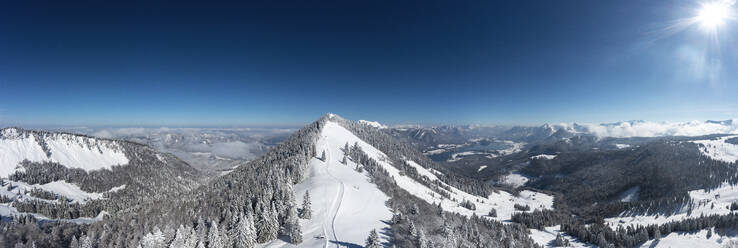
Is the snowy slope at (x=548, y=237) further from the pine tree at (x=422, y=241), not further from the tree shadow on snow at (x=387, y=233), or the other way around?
the pine tree at (x=422, y=241)

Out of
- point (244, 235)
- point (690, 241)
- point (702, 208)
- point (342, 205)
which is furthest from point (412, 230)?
point (702, 208)

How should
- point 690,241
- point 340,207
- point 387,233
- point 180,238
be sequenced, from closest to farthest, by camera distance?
point 180,238, point 387,233, point 340,207, point 690,241

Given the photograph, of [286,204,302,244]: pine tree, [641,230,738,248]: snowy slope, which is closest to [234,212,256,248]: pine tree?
[286,204,302,244]: pine tree

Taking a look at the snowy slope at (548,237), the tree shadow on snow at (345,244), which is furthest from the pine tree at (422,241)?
the snowy slope at (548,237)

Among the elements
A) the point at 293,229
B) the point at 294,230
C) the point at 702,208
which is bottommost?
the point at 702,208

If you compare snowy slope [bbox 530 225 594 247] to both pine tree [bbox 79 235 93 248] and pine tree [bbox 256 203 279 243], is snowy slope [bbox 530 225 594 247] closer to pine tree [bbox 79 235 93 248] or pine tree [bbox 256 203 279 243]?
pine tree [bbox 256 203 279 243]

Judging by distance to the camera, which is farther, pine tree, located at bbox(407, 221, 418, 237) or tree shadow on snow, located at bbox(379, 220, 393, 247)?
tree shadow on snow, located at bbox(379, 220, 393, 247)

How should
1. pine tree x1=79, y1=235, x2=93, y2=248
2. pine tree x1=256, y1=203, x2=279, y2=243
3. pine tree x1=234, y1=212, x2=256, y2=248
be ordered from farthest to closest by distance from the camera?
1. pine tree x1=256, y1=203, x2=279, y2=243
2. pine tree x1=234, y1=212, x2=256, y2=248
3. pine tree x1=79, y1=235, x2=93, y2=248

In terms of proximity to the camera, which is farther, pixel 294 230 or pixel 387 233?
pixel 387 233

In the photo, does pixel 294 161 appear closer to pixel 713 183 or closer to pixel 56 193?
pixel 56 193

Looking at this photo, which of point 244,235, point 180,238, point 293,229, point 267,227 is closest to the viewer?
point 180,238

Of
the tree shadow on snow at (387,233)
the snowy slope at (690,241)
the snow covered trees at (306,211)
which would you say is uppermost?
the snow covered trees at (306,211)

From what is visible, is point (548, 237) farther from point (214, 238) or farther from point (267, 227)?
point (214, 238)
